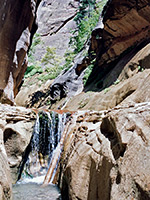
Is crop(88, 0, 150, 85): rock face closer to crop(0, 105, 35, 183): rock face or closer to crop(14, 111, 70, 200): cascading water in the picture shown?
crop(14, 111, 70, 200): cascading water

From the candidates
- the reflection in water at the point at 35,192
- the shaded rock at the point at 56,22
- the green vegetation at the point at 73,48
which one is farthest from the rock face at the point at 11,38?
the shaded rock at the point at 56,22

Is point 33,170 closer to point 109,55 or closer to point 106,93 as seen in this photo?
point 106,93

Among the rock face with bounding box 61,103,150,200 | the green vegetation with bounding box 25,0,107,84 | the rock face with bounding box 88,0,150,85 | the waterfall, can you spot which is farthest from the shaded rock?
the rock face with bounding box 61,103,150,200

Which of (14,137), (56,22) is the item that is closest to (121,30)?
(14,137)

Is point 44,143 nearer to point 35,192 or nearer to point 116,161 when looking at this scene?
point 35,192

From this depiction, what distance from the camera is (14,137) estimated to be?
7.13 metres

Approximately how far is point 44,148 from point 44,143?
0.76 feet

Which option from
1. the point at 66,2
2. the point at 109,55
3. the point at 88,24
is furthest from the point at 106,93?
the point at 66,2

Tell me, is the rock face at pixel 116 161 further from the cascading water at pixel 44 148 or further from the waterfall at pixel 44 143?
the waterfall at pixel 44 143

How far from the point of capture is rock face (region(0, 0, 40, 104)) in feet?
30.8

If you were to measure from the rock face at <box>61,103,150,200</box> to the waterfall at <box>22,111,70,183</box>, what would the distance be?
2992 millimetres

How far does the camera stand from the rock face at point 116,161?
2.45 meters

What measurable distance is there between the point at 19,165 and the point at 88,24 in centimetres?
1968

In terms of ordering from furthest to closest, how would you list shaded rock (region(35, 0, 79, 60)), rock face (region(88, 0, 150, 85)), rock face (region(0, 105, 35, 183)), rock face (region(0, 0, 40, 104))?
shaded rock (region(35, 0, 79, 60)) < rock face (region(88, 0, 150, 85)) < rock face (region(0, 0, 40, 104)) < rock face (region(0, 105, 35, 183))
